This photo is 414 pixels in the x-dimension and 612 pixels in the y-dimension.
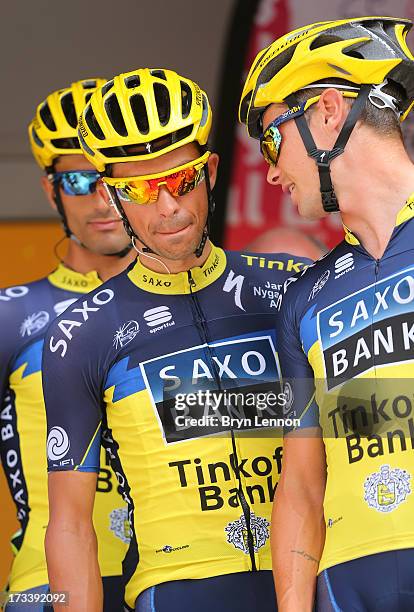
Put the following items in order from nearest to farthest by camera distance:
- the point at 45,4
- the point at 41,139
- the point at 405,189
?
the point at 405,189
the point at 41,139
the point at 45,4

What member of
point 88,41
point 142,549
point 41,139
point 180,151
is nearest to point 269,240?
point 41,139

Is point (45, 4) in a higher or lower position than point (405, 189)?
higher

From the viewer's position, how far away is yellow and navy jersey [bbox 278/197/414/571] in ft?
9.57

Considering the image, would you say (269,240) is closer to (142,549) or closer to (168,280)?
(168,280)

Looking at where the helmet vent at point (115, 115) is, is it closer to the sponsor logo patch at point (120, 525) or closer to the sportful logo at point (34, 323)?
the sportful logo at point (34, 323)

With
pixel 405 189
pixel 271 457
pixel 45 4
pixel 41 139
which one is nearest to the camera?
pixel 405 189

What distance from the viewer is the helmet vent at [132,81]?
3.68 metres

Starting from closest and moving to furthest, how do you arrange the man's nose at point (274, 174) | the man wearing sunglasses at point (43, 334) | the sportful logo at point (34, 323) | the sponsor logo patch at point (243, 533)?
the man's nose at point (274, 174), the sponsor logo patch at point (243, 533), the man wearing sunglasses at point (43, 334), the sportful logo at point (34, 323)

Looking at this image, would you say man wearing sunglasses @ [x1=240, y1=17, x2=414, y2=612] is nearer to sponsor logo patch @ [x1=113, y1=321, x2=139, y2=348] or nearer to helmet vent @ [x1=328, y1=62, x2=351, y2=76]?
helmet vent @ [x1=328, y1=62, x2=351, y2=76]

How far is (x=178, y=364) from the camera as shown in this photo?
3.51 metres

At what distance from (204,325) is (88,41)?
3557 millimetres

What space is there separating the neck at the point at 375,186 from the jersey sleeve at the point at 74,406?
2.83 feet

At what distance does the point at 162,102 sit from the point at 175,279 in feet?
1.65

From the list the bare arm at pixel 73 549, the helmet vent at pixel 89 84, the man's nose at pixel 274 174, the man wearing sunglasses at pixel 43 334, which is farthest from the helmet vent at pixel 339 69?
the helmet vent at pixel 89 84
